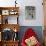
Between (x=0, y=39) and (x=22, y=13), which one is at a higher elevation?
(x=22, y=13)

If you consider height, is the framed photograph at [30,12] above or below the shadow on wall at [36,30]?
above

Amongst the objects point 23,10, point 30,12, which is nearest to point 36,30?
point 30,12

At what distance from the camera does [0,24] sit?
196 inches

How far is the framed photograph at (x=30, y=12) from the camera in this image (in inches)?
201

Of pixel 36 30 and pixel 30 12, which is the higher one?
pixel 30 12

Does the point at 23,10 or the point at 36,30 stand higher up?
the point at 23,10

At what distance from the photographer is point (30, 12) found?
5.12 meters

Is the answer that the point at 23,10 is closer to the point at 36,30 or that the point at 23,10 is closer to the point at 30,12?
the point at 30,12

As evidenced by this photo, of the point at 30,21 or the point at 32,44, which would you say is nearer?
the point at 32,44

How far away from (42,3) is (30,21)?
693 millimetres

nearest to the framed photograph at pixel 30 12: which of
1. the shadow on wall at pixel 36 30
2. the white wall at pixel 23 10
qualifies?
the white wall at pixel 23 10

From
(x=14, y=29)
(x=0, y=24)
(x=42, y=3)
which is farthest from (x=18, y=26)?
(x=42, y=3)

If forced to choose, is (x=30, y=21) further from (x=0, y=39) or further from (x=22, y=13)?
(x=0, y=39)

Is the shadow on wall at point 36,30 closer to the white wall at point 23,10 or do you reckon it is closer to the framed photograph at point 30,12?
the white wall at point 23,10
